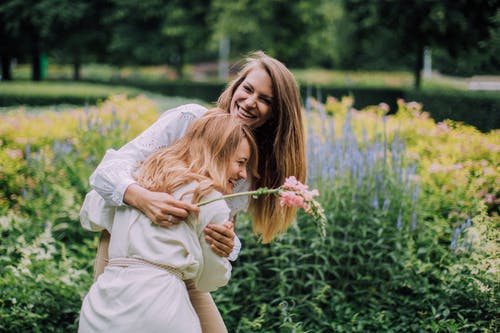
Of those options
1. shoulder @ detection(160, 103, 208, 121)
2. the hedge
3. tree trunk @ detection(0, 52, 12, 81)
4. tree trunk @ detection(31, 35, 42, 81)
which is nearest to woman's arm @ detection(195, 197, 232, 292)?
shoulder @ detection(160, 103, 208, 121)

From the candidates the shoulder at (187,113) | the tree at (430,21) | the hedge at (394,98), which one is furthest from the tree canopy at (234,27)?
the shoulder at (187,113)

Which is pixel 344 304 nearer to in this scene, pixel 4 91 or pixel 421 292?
pixel 421 292

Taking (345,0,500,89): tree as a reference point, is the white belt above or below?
below

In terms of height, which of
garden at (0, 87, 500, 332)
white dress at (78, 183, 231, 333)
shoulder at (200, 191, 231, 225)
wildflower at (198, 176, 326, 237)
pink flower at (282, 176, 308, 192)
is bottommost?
garden at (0, 87, 500, 332)

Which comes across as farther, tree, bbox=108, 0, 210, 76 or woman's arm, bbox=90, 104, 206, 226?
tree, bbox=108, 0, 210, 76

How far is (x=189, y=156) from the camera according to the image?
2.00m

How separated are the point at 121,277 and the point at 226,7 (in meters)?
15.0

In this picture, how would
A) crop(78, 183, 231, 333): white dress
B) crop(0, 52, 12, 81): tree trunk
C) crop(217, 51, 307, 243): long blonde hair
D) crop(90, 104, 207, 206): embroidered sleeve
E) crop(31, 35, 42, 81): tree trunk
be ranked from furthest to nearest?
crop(31, 35, 42, 81): tree trunk
crop(0, 52, 12, 81): tree trunk
crop(217, 51, 307, 243): long blonde hair
crop(90, 104, 207, 206): embroidered sleeve
crop(78, 183, 231, 333): white dress

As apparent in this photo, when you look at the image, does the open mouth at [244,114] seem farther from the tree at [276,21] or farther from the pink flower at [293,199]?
the tree at [276,21]

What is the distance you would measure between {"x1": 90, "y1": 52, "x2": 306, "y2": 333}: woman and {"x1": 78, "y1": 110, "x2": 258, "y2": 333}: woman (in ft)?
0.25

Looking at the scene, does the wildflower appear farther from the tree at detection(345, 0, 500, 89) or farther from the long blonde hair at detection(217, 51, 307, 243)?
the tree at detection(345, 0, 500, 89)

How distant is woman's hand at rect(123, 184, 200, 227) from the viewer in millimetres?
1785

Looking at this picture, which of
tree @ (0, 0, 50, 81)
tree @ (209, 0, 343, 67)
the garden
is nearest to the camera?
the garden

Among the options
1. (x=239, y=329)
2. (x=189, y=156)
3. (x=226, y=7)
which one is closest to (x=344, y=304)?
(x=239, y=329)
